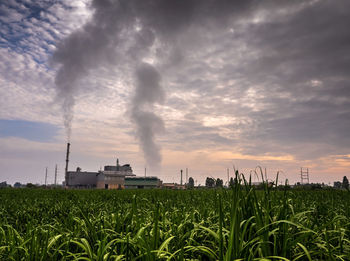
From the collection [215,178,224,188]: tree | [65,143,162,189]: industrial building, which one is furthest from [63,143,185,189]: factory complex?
[215,178,224,188]: tree

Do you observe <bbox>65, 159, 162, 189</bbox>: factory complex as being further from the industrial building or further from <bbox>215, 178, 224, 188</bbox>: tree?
<bbox>215, 178, 224, 188</bbox>: tree

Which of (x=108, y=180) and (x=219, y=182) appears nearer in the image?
(x=219, y=182)

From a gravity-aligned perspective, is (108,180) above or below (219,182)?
below

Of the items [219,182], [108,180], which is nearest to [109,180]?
[108,180]

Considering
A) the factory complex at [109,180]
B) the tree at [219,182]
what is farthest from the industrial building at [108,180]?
the tree at [219,182]

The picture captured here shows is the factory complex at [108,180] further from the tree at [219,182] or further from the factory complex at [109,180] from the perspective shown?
the tree at [219,182]

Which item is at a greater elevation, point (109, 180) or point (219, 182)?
point (219, 182)

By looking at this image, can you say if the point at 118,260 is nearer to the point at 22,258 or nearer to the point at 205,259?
the point at 205,259

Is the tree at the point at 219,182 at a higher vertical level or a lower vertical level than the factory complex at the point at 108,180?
higher

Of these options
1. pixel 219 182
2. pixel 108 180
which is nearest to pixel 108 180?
pixel 108 180

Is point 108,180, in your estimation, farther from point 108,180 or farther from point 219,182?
point 219,182

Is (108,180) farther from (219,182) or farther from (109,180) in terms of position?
(219,182)

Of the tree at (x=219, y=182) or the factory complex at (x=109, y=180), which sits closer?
the tree at (x=219, y=182)

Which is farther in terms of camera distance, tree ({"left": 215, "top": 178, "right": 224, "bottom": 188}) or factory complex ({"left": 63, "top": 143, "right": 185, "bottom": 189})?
factory complex ({"left": 63, "top": 143, "right": 185, "bottom": 189})
